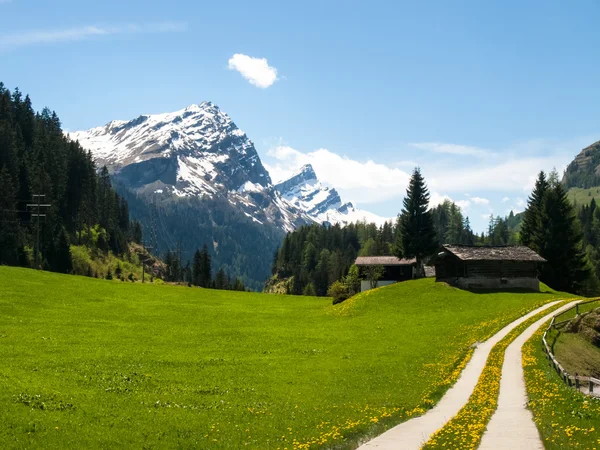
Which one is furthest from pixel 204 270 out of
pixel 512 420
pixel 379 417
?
pixel 512 420

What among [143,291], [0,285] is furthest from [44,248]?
[0,285]

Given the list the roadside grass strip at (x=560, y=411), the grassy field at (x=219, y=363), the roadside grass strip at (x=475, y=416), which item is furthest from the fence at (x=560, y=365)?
the grassy field at (x=219, y=363)

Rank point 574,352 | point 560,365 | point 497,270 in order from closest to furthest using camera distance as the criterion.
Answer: point 560,365, point 574,352, point 497,270

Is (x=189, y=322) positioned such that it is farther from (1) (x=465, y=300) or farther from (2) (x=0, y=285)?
(1) (x=465, y=300)

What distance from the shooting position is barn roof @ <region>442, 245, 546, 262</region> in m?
70.8

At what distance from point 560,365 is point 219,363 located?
20416 millimetres

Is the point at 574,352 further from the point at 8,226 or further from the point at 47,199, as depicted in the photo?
the point at 47,199

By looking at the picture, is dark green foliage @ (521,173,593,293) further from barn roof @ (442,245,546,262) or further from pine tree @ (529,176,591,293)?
barn roof @ (442,245,546,262)

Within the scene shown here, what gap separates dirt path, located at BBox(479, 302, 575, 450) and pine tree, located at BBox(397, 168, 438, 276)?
57.0 metres

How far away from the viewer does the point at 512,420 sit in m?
20.5

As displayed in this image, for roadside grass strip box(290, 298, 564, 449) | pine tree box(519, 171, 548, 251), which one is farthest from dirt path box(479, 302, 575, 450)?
pine tree box(519, 171, 548, 251)

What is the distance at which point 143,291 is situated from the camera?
247 feet

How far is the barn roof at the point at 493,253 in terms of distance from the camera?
2789 inches

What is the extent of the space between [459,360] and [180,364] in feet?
57.9
